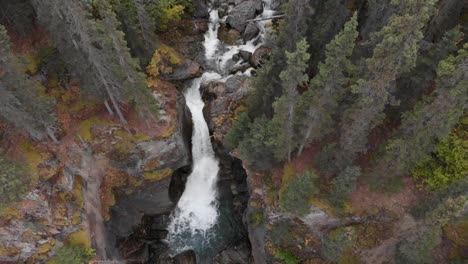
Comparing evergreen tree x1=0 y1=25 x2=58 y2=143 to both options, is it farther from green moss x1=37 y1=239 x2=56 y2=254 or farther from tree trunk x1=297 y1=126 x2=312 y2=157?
tree trunk x1=297 y1=126 x2=312 y2=157

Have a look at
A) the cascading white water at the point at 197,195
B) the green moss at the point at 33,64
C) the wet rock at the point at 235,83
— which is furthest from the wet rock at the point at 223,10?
the green moss at the point at 33,64

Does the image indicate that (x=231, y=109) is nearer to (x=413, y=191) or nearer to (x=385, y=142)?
(x=385, y=142)

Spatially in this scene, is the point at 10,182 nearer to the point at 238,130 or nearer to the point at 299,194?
the point at 238,130

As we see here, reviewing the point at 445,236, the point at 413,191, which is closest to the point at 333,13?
the point at 413,191

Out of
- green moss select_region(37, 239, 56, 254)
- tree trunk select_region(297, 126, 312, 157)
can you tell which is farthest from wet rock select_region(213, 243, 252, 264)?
green moss select_region(37, 239, 56, 254)

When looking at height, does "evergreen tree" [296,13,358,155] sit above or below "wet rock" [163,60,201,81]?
below

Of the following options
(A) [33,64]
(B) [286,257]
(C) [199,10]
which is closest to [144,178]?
(A) [33,64]
